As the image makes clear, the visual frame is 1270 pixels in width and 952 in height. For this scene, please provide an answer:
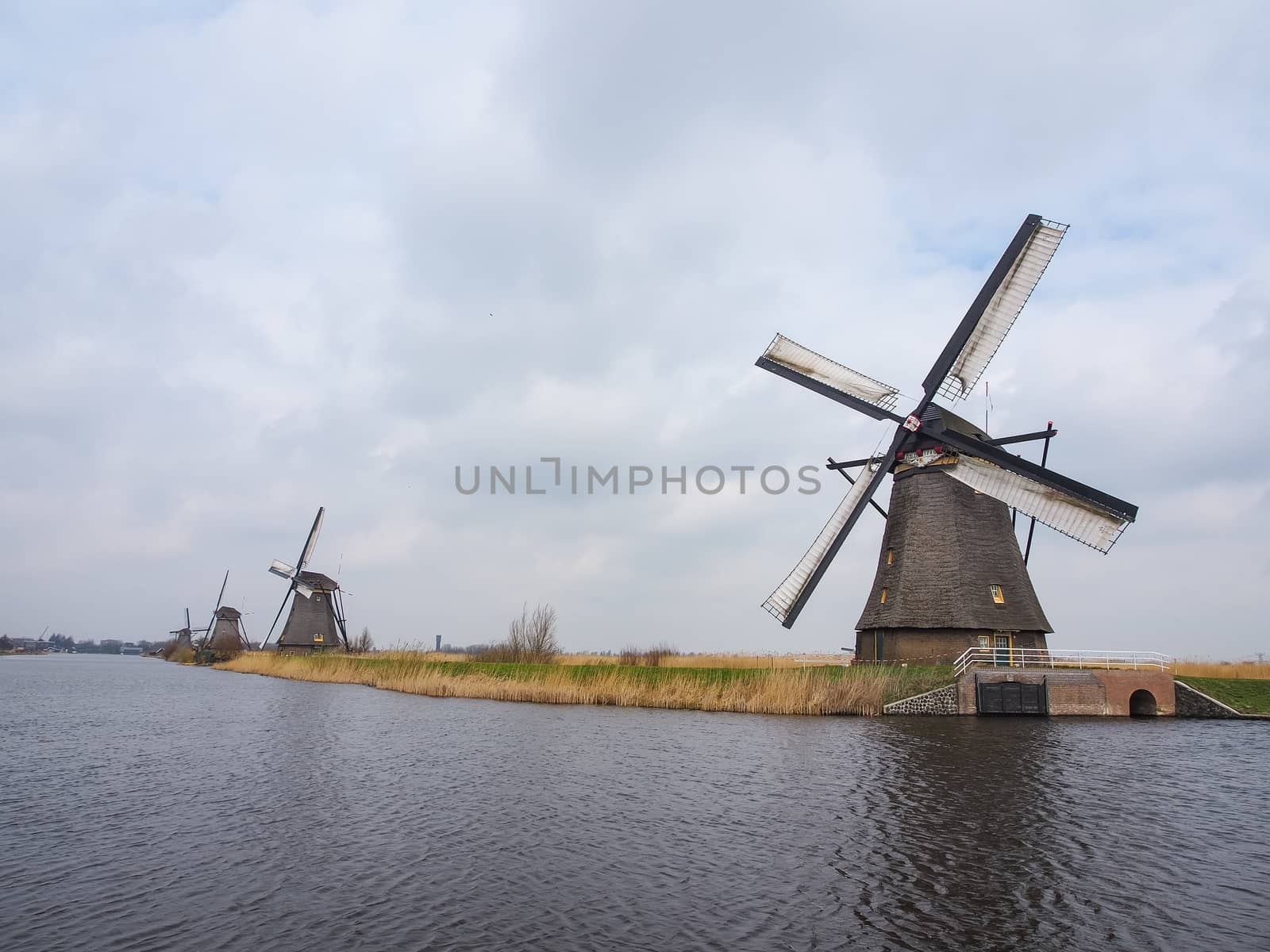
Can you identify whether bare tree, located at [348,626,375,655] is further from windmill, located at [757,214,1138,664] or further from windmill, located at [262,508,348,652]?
windmill, located at [757,214,1138,664]

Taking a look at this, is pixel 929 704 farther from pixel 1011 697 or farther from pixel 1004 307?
pixel 1004 307

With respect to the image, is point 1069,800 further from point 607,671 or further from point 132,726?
point 132,726

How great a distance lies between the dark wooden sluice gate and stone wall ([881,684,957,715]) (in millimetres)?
766

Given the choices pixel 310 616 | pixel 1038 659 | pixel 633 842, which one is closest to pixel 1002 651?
pixel 1038 659

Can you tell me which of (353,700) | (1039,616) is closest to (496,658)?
(353,700)

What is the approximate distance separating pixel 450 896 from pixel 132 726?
16.9 m

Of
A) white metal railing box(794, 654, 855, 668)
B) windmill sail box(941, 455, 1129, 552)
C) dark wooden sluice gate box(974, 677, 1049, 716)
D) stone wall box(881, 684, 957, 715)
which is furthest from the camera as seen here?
white metal railing box(794, 654, 855, 668)

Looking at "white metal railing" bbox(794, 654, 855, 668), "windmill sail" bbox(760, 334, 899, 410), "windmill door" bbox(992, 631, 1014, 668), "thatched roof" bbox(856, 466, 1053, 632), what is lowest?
"white metal railing" bbox(794, 654, 855, 668)

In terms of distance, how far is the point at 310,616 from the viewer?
166 feet

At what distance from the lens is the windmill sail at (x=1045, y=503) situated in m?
20.4

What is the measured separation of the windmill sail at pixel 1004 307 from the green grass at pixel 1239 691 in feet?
38.6

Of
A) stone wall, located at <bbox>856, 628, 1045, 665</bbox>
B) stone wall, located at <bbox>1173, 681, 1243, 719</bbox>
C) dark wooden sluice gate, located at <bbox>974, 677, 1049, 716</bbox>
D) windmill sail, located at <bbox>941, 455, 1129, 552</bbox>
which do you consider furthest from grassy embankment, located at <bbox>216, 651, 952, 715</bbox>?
stone wall, located at <bbox>1173, 681, 1243, 719</bbox>

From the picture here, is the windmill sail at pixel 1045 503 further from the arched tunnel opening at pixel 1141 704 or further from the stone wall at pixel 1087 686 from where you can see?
the arched tunnel opening at pixel 1141 704

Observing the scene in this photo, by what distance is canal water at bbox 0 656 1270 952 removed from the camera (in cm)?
652
